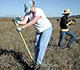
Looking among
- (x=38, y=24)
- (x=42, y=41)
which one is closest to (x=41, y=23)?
(x=38, y=24)

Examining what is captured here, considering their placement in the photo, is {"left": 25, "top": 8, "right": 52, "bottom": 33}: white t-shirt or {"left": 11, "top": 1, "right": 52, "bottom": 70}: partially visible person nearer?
{"left": 11, "top": 1, "right": 52, "bottom": 70}: partially visible person

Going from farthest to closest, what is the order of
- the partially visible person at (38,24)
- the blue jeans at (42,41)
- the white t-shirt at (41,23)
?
1. the blue jeans at (42,41)
2. the white t-shirt at (41,23)
3. the partially visible person at (38,24)

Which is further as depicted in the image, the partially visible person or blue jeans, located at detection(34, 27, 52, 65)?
blue jeans, located at detection(34, 27, 52, 65)

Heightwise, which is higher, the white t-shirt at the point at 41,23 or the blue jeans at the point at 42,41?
the white t-shirt at the point at 41,23

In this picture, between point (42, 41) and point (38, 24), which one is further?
point (42, 41)

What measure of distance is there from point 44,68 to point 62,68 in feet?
1.55

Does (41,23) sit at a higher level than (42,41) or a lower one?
higher

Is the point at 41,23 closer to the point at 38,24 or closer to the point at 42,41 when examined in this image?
the point at 38,24

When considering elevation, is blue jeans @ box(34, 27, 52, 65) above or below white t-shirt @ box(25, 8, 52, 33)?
below

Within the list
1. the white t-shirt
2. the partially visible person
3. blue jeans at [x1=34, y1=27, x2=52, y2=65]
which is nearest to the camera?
the partially visible person

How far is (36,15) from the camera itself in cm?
228

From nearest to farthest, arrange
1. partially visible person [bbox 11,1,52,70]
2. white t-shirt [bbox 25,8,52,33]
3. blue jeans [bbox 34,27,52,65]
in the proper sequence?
partially visible person [bbox 11,1,52,70], white t-shirt [bbox 25,8,52,33], blue jeans [bbox 34,27,52,65]

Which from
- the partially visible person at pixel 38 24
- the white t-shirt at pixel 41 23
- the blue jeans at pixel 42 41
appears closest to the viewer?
the partially visible person at pixel 38 24

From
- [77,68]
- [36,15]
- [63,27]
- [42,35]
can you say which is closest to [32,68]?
[42,35]
